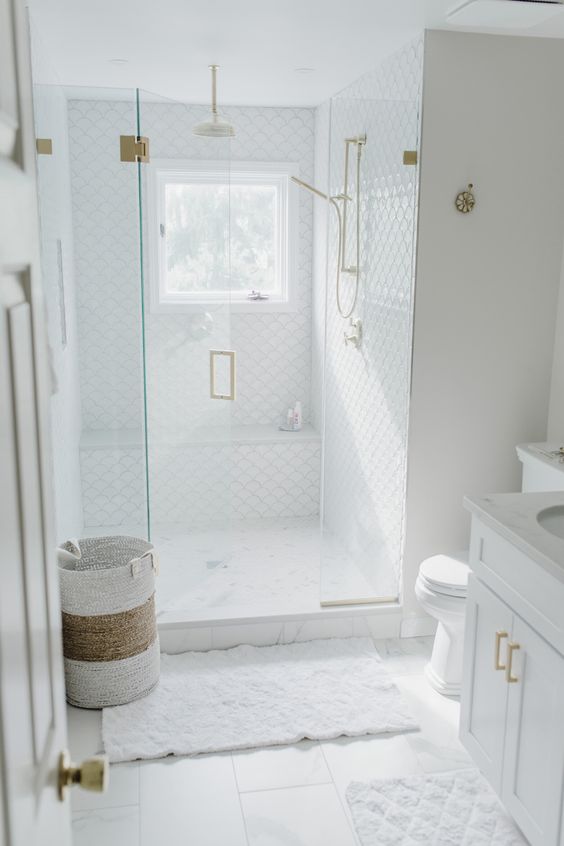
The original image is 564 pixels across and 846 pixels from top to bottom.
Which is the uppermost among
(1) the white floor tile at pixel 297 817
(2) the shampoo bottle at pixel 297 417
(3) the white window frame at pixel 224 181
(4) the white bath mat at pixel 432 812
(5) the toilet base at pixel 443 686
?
(3) the white window frame at pixel 224 181

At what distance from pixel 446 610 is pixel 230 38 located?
237cm

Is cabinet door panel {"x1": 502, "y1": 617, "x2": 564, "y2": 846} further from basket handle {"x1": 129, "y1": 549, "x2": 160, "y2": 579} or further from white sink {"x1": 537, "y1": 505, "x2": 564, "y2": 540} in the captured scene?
basket handle {"x1": 129, "y1": 549, "x2": 160, "y2": 579}

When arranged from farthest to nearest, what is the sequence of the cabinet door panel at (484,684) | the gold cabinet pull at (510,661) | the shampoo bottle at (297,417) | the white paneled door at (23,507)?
the shampoo bottle at (297,417) < the cabinet door panel at (484,684) < the gold cabinet pull at (510,661) < the white paneled door at (23,507)

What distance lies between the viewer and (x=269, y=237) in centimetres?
518

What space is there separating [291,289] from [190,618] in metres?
2.41

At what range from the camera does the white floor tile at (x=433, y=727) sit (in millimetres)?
2715

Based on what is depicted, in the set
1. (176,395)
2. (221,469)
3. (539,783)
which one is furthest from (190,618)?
(539,783)

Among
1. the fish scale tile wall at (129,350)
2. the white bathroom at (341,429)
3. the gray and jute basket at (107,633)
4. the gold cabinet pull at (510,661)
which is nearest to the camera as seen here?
the gold cabinet pull at (510,661)

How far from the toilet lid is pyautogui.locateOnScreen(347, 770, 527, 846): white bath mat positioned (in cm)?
63

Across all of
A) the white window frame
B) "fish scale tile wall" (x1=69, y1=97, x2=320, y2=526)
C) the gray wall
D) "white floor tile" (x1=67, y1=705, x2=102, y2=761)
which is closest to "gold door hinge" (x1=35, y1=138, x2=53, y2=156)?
"fish scale tile wall" (x1=69, y1=97, x2=320, y2=526)

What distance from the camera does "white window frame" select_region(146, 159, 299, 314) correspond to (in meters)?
3.49

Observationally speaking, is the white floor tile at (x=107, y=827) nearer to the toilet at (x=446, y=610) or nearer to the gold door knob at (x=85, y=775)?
the toilet at (x=446, y=610)

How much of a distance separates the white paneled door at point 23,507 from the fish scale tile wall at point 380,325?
244 centimetres

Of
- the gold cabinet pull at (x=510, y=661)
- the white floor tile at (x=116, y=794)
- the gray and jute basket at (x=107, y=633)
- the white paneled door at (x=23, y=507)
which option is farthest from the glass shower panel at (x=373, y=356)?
the white paneled door at (x=23, y=507)
